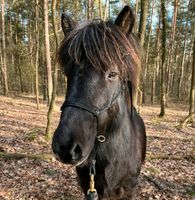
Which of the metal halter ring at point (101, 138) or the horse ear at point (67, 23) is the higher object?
the horse ear at point (67, 23)

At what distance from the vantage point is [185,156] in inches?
300

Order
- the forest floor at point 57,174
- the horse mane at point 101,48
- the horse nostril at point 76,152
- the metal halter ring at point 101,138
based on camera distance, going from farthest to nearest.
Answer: the forest floor at point 57,174, the metal halter ring at point 101,138, the horse mane at point 101,48, the horse nostril at point 76,152

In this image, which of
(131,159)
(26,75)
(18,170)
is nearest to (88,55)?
(131,159)

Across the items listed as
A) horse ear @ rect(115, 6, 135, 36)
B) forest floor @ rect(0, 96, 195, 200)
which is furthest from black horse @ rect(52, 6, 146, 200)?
forest floor @ rect(0, 96, 195, 200)

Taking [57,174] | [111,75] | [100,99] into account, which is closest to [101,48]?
[111,75]

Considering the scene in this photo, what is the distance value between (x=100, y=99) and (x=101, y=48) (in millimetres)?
424

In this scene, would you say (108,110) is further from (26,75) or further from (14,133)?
(26,75)

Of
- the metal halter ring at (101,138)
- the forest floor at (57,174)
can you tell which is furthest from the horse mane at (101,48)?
the forest floor at (57,174)

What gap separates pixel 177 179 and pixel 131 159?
137 inches

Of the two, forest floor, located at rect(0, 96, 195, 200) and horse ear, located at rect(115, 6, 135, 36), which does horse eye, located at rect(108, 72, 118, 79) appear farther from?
forest floor, located at rect(0, 96, 195, 200)

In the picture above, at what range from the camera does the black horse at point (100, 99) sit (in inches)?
79.2

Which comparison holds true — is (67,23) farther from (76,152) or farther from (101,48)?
(76,152)

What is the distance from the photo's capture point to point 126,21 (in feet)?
8.26

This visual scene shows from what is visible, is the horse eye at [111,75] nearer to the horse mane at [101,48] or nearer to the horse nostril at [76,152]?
the horse mane at [101,48]
